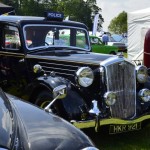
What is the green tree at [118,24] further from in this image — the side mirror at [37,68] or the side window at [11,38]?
the side mirror at [37,68]

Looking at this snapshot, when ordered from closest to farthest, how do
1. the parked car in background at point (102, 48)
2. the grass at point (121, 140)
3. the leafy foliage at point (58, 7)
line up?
the grass at point (121, 140), the parked car in background at point (102, 48), the leafy foliage at point (58, 7)

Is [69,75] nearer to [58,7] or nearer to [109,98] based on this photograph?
[109,98]

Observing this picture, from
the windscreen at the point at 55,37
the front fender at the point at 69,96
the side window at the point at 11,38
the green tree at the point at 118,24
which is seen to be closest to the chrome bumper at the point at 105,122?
the front fender at the point at 69,96

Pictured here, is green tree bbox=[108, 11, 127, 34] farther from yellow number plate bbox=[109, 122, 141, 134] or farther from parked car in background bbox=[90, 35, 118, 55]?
yellow number plate bbox=[109, 122, 141, 134]

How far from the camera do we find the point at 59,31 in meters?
6.89

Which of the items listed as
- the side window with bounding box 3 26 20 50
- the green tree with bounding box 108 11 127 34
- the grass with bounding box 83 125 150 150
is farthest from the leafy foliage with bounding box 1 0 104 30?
the grass with bounding box 83 125 150 150

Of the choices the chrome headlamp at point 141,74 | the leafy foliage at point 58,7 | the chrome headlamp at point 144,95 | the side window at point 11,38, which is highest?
the leafy foliage at point 58,7

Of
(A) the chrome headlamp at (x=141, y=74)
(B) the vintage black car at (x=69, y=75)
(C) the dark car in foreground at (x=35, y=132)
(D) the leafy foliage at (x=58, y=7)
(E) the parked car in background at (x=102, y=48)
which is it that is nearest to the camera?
(C) the dark car in foreground at (x=35, y=132)

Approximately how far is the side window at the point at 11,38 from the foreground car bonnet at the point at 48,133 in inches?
116

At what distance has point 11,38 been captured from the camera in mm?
6602

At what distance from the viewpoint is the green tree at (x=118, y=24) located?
60.1 m

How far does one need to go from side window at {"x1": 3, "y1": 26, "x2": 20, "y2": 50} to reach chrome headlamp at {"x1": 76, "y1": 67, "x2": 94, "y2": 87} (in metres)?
1.52

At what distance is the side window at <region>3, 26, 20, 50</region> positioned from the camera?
6445 millimetres

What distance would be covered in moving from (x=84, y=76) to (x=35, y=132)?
2463mm
